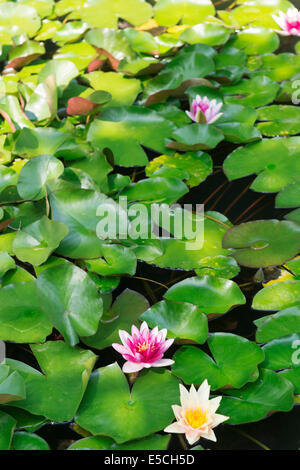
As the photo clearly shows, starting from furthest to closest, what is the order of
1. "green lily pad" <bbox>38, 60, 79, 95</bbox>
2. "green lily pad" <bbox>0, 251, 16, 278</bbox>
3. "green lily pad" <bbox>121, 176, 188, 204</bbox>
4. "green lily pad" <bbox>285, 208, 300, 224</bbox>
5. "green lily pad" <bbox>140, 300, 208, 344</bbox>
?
"green lily pad" <bbox>38, 60, 79, 95</bbox> < "green lily pad" <bbox>121, 176, 188, 204</bbox> < "green lily pad" <bbox>285, 208, 300, 224</bbox> < "green lily pad" <bbox>0, 251, 16, 278</bbox> < "green lily pad" <bbox>140, 300, 208, 344</bbox>

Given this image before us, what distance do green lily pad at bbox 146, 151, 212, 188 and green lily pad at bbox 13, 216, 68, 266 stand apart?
1.75ft

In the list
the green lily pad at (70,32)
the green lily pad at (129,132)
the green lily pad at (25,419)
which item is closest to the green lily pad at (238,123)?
the green lily pad at (129,132)

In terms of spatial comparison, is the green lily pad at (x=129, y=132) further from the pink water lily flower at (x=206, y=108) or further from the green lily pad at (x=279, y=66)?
the green lily pad at (x=279, y=66)

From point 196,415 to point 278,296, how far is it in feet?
1.62

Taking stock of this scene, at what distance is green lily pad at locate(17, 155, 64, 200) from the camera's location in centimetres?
189

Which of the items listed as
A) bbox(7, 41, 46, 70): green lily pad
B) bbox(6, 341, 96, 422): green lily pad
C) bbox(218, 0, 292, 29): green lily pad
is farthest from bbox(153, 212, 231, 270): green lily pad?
bbox(218, 0, 292, 29): green lily pad

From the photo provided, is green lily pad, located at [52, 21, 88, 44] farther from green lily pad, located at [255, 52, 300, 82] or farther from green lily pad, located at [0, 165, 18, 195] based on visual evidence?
green lily pad, located at [0, 165, 18, 195]

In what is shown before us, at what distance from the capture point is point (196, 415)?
3.99 feet

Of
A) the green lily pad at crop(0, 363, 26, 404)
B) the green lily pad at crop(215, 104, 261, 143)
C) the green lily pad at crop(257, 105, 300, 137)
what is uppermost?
the green lily pad at crop(215, 104, 261, 143)

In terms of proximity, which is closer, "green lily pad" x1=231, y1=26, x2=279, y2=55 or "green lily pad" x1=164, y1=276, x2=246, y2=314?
"green lily pad" x1=164, y1=276, x2=246, y2=314

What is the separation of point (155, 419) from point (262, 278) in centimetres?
59

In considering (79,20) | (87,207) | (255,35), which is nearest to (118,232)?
(87,207)

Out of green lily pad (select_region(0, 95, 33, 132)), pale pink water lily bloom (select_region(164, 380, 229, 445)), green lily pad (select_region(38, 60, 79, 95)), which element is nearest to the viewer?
pale pink water lily bloom (select_region(164, 380, 229, 445))

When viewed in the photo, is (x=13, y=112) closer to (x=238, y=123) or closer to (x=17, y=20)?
(x=238, y=123)
